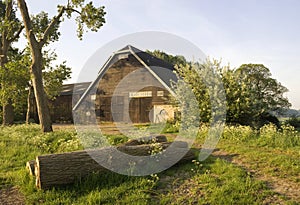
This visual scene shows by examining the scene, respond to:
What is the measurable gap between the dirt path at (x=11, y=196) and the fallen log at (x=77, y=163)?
446 mm

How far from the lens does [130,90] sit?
24.2 metres

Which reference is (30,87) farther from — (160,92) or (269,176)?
(269,176)

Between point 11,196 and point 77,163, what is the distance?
157 centimetres

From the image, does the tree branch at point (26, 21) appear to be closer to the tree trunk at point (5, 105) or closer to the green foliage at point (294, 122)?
the tree trunk at point (5, 105)

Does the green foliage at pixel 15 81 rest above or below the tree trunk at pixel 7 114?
above

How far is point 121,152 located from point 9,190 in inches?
109

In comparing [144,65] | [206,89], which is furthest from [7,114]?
[206,89]

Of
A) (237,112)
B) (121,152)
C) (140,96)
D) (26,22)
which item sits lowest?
(121,152)

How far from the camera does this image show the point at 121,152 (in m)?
6.66

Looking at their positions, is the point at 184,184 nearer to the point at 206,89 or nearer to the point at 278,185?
the point at 278,185

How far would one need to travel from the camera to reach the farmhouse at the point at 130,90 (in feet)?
71.1

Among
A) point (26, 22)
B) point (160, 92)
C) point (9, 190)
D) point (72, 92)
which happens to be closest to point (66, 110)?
point (72, 92)

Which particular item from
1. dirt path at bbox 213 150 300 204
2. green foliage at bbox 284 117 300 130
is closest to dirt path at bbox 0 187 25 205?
dirt path at bbox 213 150 300 204

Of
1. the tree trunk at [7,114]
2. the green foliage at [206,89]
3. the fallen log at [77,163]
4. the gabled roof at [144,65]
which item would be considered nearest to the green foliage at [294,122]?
the gabled roof at [144,65]
